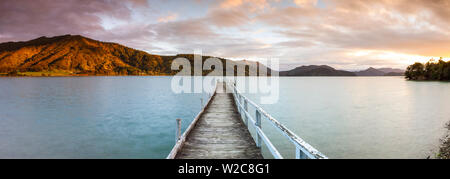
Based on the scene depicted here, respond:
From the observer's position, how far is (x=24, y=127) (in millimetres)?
17500

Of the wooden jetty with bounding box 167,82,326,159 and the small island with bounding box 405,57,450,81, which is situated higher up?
the small island with bounding box 405,57,450,81

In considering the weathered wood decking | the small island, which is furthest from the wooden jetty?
the small island

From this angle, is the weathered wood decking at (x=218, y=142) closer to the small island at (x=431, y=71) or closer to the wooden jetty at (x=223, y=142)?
the wooden jetty at (x=223, y=142)

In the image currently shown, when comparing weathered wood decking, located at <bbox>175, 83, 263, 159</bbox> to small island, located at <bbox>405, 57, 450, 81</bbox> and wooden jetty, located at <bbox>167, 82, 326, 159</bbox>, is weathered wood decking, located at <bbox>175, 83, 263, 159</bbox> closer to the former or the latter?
wooden jetty, located at <bbox>167, 82, 326, 159</bbox>

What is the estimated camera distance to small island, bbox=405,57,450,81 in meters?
92.1

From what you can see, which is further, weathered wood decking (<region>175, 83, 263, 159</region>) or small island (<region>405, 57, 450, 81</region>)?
small island (<region>405, 57, 450, 81</region>)

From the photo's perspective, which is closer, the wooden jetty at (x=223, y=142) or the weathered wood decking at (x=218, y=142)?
the wooden jetty at (x=223, y=142)

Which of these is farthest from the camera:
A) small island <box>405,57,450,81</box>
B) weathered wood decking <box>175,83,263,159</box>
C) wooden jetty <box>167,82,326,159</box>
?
small island <box>405,57,450,81</box>

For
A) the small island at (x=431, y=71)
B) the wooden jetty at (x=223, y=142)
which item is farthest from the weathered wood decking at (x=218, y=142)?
the small island at (x=431, y=71)

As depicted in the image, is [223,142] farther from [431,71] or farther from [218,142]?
[431,71]

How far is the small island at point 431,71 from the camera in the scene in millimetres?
92131

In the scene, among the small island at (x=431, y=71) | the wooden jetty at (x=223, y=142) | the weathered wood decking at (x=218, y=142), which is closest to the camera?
the wooden jetty at (x=223, y=142)
